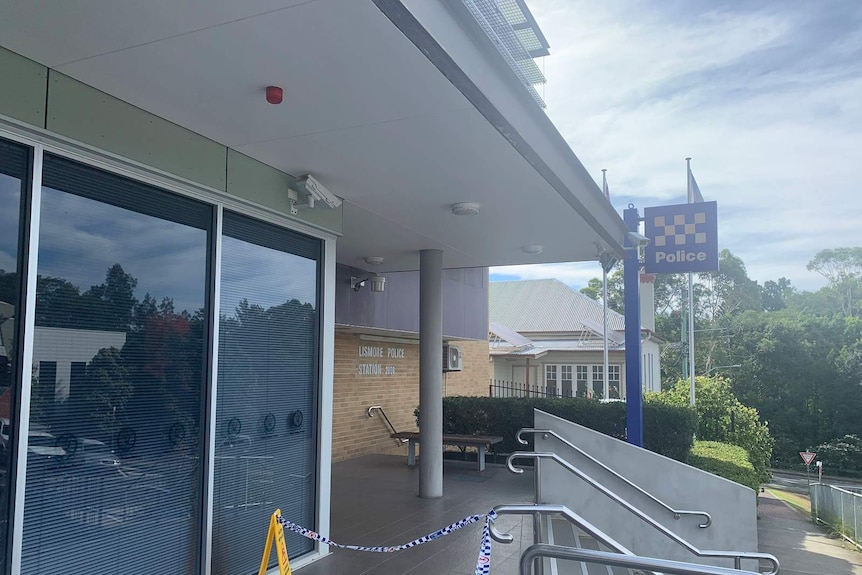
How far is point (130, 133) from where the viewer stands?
3.85m

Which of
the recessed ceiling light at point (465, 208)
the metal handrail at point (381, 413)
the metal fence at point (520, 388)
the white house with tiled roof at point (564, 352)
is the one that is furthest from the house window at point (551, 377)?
the recessed ceiling light at point (465, 208)

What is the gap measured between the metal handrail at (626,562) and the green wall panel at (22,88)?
3074 millimetres

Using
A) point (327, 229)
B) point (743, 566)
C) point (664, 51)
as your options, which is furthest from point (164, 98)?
point (664, 51)

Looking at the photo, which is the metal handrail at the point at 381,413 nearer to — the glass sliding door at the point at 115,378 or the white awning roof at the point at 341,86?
the white awning roof at the point at 341,86

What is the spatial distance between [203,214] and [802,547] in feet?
35.3

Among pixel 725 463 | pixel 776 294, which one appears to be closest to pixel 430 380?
pixel 725 463

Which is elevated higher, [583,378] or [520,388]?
[583,378]

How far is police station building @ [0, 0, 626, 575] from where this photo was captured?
10.4 feet

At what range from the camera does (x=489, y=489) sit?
8836 millimetres

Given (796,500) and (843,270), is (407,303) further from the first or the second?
(843,270)

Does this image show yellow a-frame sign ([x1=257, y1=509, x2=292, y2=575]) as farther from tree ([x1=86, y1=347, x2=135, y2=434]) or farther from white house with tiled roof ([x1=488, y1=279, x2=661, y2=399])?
white house with tiled roof ([x1=488, y1=279, x2=661, y2=399])

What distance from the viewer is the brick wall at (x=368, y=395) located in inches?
455

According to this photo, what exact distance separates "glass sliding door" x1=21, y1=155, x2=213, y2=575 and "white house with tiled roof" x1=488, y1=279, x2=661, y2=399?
1832cm

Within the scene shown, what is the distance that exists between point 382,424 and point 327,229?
316 inches
